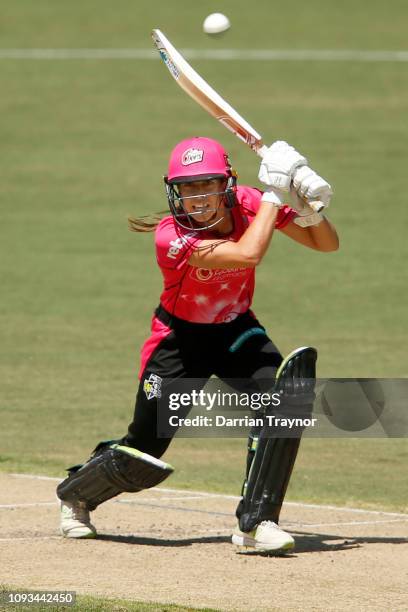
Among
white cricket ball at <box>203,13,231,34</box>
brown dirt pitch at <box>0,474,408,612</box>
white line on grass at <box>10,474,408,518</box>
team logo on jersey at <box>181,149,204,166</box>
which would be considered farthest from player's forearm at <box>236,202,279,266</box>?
white line on grass at <box>10,474,408,518</box>

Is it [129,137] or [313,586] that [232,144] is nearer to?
[129,137]

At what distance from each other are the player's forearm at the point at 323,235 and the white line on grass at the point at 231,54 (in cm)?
1693

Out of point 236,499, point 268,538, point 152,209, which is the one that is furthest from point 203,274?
point 152,209

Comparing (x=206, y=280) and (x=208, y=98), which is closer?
(x=206, y=280)

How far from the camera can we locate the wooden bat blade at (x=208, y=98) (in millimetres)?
6285

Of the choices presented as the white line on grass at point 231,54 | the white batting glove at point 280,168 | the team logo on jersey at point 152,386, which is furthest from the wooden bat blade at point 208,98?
the white line on grass at point 231,54

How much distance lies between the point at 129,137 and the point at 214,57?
13.2 ft

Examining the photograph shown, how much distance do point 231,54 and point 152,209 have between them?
24.5 feet

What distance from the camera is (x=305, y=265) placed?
48.3 feet

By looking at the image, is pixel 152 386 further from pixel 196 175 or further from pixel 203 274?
pixel 196 175

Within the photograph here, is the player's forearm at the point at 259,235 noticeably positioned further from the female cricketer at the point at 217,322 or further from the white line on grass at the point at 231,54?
the white line on grass at the point at 231,54

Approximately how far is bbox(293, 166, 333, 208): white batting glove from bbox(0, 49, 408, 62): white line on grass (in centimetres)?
1725

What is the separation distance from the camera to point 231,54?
75.5ft

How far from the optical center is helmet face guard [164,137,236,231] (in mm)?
5781
